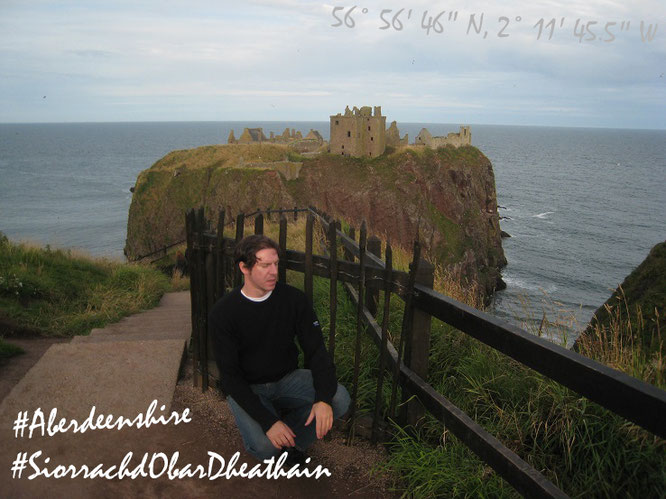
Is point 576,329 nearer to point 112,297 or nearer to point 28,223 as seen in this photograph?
point 112,297

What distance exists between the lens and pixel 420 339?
4266 mm

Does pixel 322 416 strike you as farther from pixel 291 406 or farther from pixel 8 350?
pixel 8 350

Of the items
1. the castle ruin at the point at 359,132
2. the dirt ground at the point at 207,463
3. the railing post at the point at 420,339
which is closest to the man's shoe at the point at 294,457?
the dirt ground at the point at 207,463

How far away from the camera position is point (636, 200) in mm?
92375

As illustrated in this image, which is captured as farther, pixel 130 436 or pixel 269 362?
pixel 130 436

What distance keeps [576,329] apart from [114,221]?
259ft

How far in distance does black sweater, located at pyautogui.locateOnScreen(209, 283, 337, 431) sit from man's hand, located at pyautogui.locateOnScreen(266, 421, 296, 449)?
2.2 inches

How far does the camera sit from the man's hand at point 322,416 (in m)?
3.88

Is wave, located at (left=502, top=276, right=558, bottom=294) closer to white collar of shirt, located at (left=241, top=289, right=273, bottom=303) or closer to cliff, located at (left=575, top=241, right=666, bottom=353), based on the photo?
cliff, located at (left=575, top=241, right=666, bottom=353)

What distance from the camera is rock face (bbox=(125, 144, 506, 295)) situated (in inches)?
2112

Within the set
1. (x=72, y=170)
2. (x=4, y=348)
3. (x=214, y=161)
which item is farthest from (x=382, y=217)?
(x=72, y=170)

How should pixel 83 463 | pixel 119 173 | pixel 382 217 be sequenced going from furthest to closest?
pixel 119 173
pixel 382 217
pixel 83 463

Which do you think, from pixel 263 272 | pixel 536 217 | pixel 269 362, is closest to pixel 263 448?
pixel 269 362

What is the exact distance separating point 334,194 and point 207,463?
170ft
